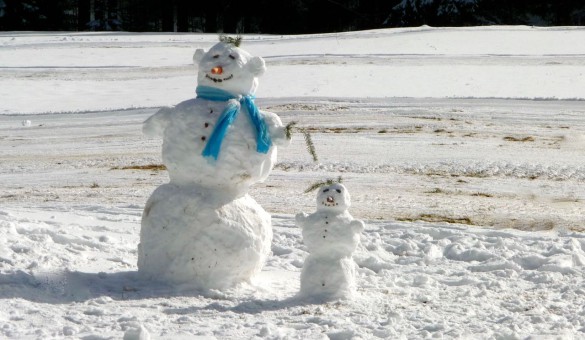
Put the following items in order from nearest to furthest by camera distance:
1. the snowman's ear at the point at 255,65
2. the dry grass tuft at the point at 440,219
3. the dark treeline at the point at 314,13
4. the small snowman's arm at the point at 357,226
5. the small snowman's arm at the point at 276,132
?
the small snowman's arm at the point at 357,226 < the small snowman's arm at the point at 276,132 < the snowman's ear at the point at 255,65 < the dry grass tuft at the point at 440,219 < the dark treeline at the point at 314,13

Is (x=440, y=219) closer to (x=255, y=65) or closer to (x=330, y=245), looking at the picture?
(x=330, y=245)

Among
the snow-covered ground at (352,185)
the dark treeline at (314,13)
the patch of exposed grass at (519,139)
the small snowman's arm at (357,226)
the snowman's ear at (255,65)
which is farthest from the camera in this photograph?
the dark treeline at (314,13)

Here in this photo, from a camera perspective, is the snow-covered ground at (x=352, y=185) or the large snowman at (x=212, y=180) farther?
the large snowman at (x=212, y=180)

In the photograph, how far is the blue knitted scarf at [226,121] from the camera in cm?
638

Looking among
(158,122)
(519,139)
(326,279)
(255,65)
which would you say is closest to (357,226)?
(326,279)

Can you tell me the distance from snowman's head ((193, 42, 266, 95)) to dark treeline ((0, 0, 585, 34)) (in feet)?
94.3

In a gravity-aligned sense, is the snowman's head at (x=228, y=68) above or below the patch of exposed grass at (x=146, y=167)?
above

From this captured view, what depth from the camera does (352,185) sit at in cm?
1116

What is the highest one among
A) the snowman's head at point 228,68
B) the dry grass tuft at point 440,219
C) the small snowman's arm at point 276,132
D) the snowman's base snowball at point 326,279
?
the snowman's head at point 228,68

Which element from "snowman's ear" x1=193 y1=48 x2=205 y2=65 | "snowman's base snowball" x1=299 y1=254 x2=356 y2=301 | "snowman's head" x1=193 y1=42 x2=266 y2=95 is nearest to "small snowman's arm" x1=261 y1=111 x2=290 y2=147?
"snowman's head" x1=193 y1=42 x2=266 y2=95

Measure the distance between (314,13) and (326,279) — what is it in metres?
30.1

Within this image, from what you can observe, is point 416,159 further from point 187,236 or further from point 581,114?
point 187,236

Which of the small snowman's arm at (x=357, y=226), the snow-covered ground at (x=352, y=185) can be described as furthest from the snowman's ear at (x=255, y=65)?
the snow-covered ground at (x=352, y=185)

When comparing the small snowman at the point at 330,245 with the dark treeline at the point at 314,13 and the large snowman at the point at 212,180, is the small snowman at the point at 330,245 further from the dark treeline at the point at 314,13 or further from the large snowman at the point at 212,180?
the dark treeline at the point at 314,13
